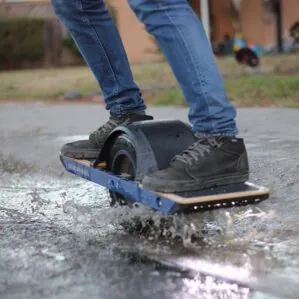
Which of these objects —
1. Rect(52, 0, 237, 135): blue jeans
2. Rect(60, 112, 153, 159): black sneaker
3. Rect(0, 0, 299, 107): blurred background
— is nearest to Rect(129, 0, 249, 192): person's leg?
Rect(52, 0, 237, 135): blue jeans

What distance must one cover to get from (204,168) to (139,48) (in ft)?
71.1

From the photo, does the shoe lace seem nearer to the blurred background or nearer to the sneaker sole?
the sneaker sole

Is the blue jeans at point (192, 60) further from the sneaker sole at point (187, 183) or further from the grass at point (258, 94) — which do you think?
the grass at point (258, 94)

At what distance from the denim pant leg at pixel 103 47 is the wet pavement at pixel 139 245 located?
0.62 metres

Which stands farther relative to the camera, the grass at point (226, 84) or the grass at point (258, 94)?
the grass at point (226, 84)

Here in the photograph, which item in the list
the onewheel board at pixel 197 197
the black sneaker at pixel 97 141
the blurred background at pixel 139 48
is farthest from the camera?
the blurred background at pixel 139 48

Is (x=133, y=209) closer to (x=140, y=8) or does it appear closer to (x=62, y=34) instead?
(x=140, y=8)

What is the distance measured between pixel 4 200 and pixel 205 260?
1870mm

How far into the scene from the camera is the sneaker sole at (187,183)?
322 centimetres

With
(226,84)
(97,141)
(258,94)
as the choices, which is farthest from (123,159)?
(226,84)

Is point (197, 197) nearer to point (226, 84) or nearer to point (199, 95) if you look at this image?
point (199, 95)

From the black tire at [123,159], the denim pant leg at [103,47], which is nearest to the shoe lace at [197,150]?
the black tire at [123,159]

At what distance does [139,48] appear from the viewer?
81.0ft

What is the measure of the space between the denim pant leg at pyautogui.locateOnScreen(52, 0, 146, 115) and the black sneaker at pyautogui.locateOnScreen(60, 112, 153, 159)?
65 millimetres
